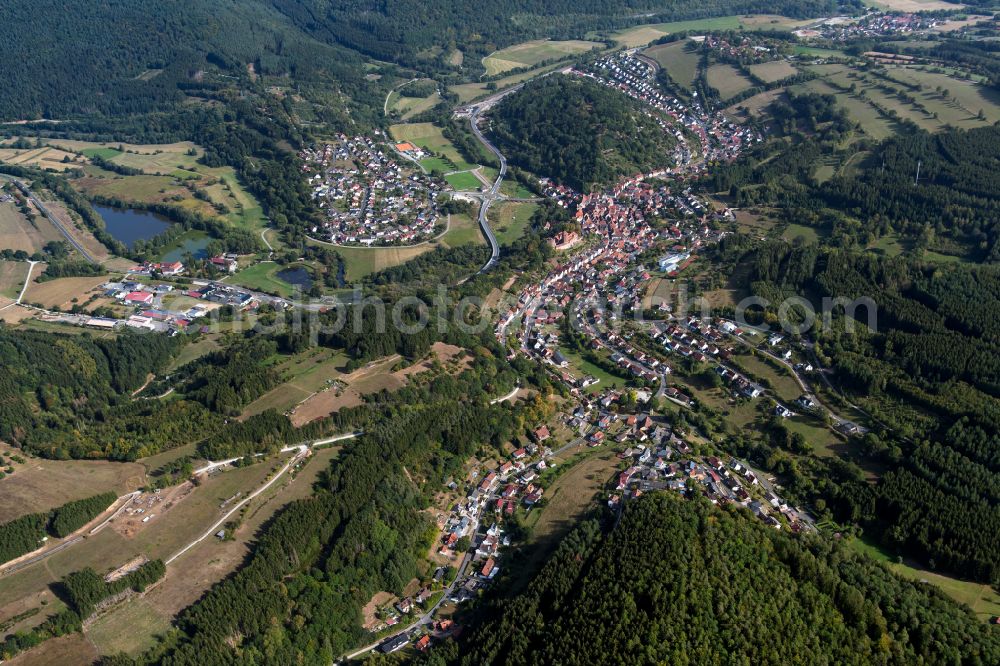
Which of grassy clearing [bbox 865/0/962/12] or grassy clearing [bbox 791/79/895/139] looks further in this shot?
grassy clearing [bbox 865/0/962/12]

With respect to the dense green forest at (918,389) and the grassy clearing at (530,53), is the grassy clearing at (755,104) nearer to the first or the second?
the grassy clearing at (530,53)

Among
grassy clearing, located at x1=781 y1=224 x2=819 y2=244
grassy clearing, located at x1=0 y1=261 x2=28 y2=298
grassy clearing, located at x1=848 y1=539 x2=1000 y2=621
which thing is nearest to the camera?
grassy clearing, located at x1=848 y1=539 x2=1000 y2=621

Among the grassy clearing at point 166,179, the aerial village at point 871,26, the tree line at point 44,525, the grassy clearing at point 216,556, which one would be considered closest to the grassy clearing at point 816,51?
the aerial village at point 871,26

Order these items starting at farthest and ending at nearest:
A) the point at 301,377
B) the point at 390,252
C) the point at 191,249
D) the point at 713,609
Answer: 1. the point at 191,249
2. the point at 390,252
3. the point at 301,377
4. the point at 713,609

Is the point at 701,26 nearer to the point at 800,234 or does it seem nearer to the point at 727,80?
the point at 727,80

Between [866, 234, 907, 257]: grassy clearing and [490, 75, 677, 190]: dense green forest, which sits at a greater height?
[490, 75, 677, 190]: dense green forest

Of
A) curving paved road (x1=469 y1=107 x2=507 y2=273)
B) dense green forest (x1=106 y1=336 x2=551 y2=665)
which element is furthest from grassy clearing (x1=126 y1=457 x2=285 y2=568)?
curving paved road (x1=469 y1=107 x2=507 y2=273)

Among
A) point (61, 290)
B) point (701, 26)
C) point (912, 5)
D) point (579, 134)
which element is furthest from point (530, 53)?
point (61, 290)

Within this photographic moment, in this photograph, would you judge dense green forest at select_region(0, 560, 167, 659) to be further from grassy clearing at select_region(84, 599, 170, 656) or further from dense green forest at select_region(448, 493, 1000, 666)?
dense green forest at select_region(448, 493, 1000, 666)
